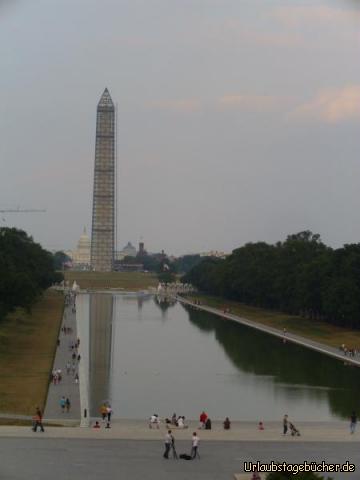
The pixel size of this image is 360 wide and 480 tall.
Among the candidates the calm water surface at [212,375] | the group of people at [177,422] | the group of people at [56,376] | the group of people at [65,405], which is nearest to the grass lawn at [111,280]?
the calm water surface at [212,375]

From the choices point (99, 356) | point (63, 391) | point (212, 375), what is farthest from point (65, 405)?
point (99, 356)

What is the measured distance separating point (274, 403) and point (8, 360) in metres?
11.2

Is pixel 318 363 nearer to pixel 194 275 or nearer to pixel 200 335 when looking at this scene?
pixel 200 335

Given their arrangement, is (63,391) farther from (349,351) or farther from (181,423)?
(349,351)

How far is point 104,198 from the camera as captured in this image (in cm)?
12962

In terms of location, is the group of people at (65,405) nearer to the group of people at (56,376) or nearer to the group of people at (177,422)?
the group of people at (177,422)

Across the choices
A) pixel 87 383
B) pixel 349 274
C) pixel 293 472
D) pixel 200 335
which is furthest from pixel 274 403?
pixel 349 274

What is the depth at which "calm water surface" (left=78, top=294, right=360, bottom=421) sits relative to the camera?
24.8 m

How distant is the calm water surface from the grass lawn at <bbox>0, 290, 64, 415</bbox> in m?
1.69

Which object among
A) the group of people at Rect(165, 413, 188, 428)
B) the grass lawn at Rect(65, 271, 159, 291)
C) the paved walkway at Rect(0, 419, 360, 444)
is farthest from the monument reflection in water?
the grass lawn at Rect(65, 271, 159, 291)

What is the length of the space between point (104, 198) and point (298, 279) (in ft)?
243

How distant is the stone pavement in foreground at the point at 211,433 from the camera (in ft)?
61.6

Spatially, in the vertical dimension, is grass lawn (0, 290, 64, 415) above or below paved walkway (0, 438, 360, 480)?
above

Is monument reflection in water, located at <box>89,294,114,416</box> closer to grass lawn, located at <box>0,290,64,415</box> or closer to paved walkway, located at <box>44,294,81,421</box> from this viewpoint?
paved walkway, located at <box>44,294,81,421</box>
